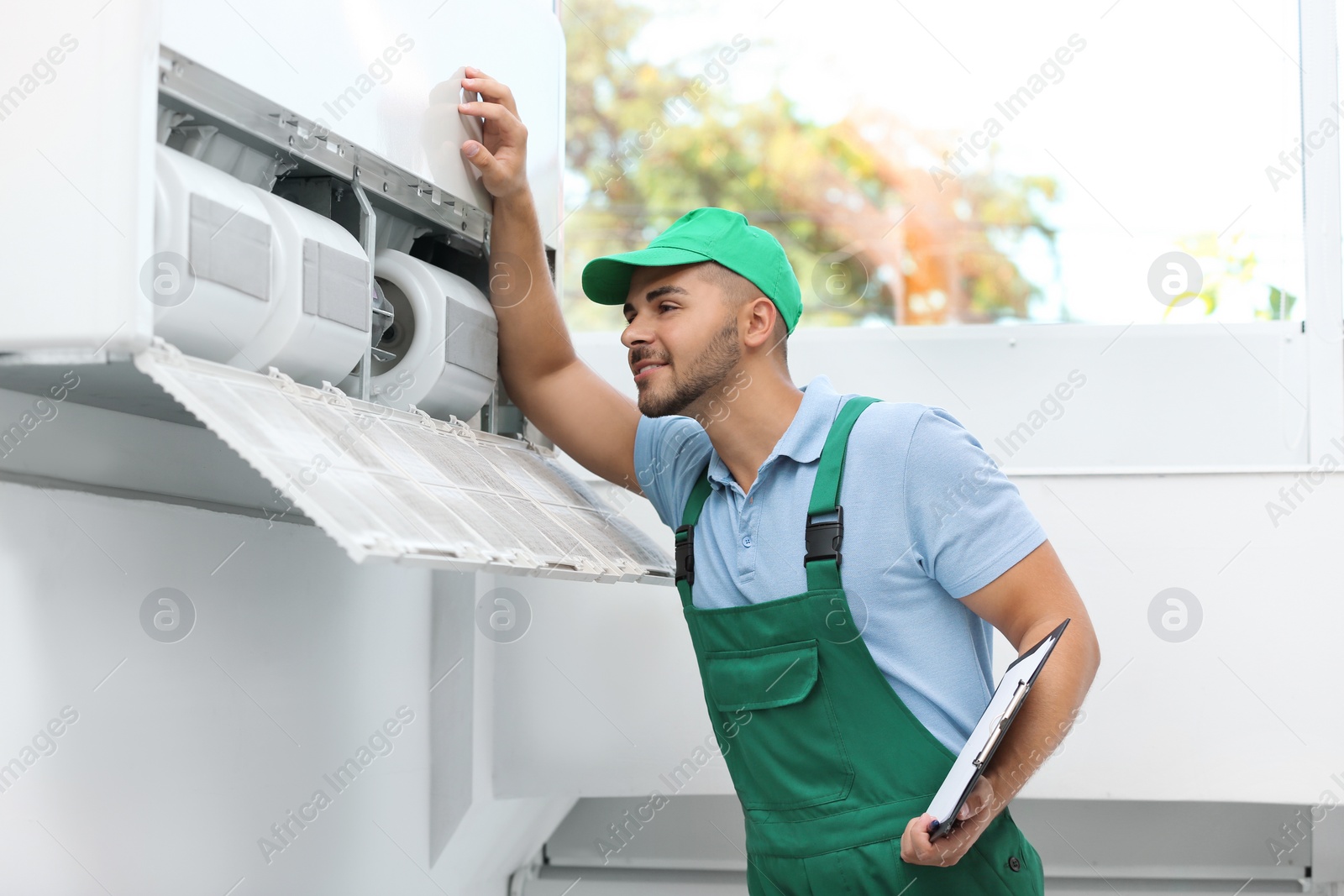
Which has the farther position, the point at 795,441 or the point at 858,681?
the point at 795,441

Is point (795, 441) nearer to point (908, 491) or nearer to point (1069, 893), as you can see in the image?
point (908, 491)

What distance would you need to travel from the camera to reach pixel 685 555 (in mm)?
1503

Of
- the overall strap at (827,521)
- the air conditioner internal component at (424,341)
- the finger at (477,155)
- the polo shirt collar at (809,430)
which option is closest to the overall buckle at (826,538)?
the overall strap at (827,521)

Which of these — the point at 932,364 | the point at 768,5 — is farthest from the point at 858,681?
the point at 768,5

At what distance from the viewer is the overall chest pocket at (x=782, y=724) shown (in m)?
1.33

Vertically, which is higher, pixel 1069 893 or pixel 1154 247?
pixel 1154 247

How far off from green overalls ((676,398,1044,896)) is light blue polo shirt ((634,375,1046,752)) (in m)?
0.02

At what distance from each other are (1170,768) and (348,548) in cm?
144

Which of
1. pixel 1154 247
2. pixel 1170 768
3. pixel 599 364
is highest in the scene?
pixel 1154 247

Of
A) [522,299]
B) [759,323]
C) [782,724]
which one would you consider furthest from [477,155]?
[782,724]

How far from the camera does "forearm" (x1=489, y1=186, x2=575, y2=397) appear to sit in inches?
61.3

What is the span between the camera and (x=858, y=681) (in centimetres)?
132

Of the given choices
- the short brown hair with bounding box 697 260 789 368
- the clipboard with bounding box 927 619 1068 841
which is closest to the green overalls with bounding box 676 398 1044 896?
the clipboard with bounding box 927 619 1068 841

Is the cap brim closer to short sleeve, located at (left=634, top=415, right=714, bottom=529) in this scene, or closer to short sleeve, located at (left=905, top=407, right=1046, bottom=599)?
short sleeve, located at (left=634, top=415, right=714, bottom=529)
